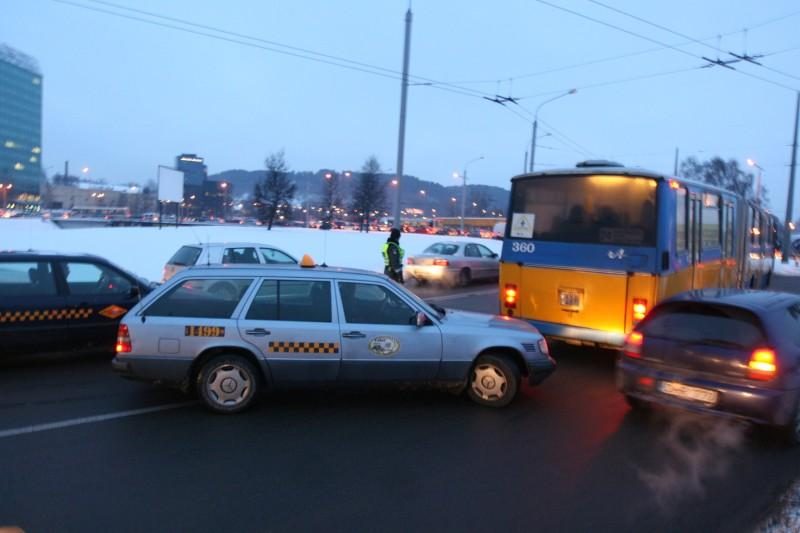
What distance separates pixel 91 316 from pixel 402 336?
4.48 metres

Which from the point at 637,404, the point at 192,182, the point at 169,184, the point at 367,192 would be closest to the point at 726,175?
the point at 367,192

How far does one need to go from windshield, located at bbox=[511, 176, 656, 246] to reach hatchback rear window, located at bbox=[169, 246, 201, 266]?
6757 millimetres

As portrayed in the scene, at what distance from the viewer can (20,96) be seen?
124 meters

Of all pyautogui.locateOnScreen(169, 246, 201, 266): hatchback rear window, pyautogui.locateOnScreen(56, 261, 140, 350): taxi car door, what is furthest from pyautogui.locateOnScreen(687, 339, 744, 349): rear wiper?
pyautogui.locateOnScreen(169, 246, 201, 266): hatchback rear window

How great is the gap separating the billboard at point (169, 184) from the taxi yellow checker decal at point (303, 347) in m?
48.6

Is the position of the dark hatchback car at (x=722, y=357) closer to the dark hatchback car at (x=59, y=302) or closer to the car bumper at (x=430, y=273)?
the dark hatchback car at (x=59, y=302)

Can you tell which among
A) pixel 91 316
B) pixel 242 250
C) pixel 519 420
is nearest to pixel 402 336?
pixel 519 420

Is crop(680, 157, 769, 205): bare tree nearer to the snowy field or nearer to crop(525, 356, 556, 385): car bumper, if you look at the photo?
the snowy field

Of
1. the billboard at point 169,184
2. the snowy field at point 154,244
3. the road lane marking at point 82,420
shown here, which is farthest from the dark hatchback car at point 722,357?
the billboard at point 169,184

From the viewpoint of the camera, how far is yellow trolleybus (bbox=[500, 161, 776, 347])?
851 centimetres

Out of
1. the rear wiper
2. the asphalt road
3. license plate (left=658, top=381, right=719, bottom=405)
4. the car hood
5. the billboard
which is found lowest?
the asphalt road

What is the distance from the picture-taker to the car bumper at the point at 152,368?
6125 mm

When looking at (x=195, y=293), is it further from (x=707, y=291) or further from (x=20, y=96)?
(x=20, y=96)

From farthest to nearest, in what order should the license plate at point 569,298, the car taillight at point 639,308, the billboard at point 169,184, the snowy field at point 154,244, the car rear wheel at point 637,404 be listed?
1. the billboard at point 169,184
2. the snowy field at point 154,244
3. the license plate at point 569,298
4. the car taillight at point 639,308
5. the car rear wheel at point 637,404
